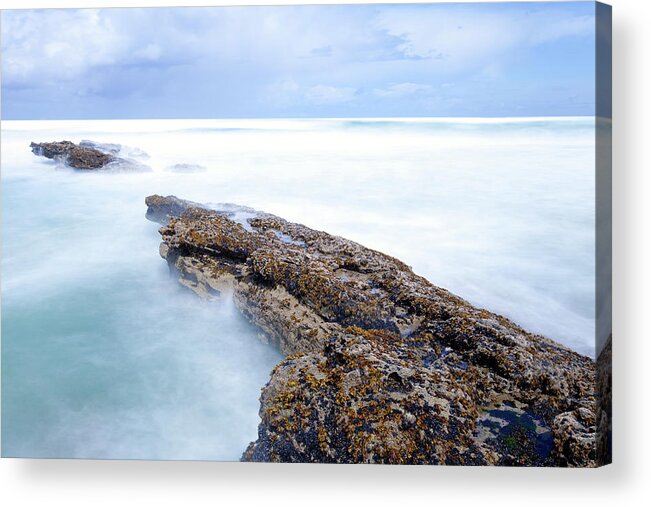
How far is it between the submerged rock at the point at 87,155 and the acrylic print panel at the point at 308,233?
0.9 inches

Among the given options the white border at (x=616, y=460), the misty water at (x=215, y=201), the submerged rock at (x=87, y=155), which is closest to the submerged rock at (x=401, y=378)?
the misty water at (x=215, y=201)

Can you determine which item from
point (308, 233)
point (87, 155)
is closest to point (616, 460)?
point (308, 233)

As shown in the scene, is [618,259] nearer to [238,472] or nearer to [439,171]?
[439,171]

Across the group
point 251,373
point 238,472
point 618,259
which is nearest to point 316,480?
point 238,472

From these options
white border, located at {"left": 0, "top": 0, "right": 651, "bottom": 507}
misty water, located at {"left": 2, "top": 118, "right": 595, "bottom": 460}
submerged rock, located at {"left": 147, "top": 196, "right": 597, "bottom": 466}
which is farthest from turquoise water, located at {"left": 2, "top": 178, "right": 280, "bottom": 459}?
white border, located at {"left": 0, "top": 0, "right": 651, "bottom": 507}

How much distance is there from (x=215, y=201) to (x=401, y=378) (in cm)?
210

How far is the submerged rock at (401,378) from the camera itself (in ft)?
15.5

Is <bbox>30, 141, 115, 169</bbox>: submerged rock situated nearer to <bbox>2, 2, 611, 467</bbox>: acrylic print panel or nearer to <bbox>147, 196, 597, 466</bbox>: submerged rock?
<bbox>2, 2, 611, 467</bbox>: acrylic print panel

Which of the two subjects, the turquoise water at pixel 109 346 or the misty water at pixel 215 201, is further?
→ the turquoise water at pixel 109 346

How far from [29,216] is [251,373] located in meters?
2.30

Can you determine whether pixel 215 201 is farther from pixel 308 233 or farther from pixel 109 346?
pixel 109 346

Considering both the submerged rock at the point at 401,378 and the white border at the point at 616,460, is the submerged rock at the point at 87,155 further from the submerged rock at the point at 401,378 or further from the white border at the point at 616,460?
the submerged rock at the point at 401,378

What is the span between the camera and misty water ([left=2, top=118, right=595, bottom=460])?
4.96 m

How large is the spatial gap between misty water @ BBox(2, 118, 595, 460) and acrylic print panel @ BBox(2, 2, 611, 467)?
0.02 m
